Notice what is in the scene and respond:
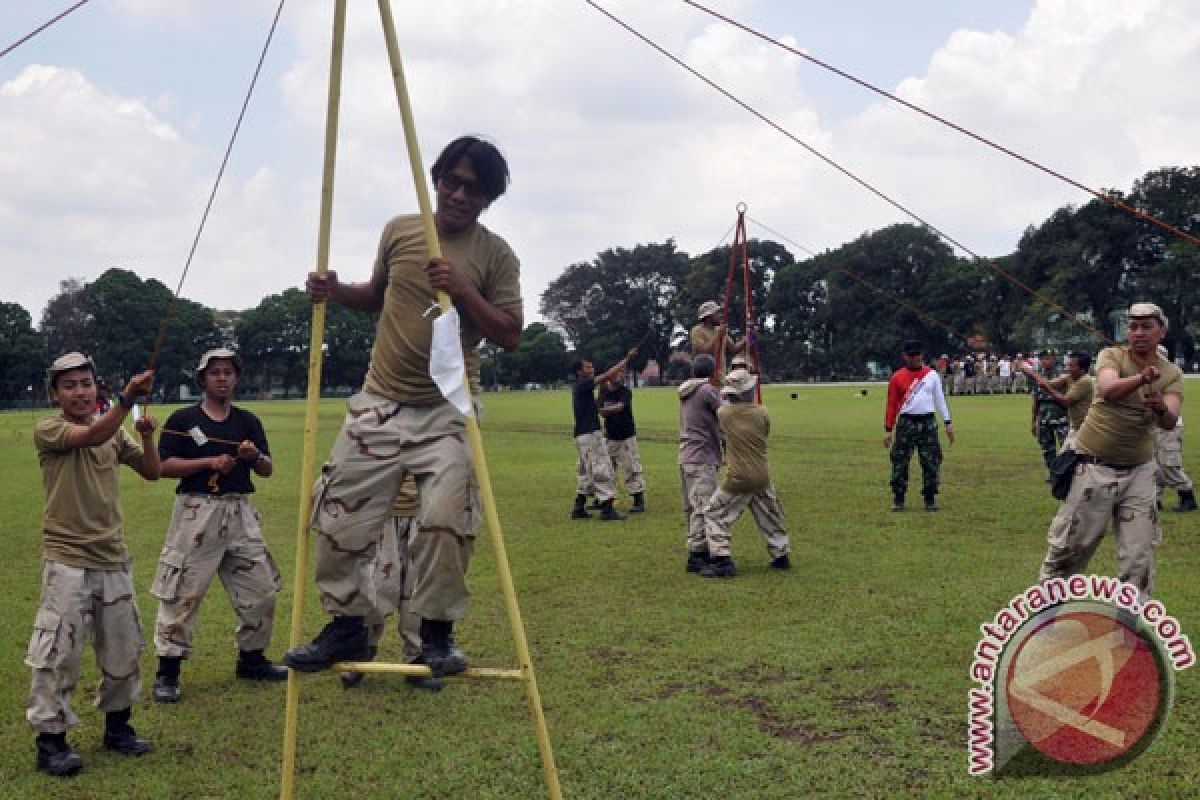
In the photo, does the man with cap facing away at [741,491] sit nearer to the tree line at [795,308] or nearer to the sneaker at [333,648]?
the sneaker at [333,648]

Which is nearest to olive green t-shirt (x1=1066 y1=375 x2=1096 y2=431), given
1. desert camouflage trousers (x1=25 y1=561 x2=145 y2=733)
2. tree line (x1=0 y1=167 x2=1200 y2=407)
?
desert camouflage trousers (x1=25 y1=561 x2=145 y2=733)

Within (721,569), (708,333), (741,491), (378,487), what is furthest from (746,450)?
(378,487)

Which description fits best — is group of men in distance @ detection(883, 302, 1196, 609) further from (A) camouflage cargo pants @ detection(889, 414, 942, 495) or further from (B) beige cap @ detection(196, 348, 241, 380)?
(A) camouflage cargo pants @ detection(889, 414, 942, 495)

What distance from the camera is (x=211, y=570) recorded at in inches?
281

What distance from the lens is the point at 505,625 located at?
8547 millimetres

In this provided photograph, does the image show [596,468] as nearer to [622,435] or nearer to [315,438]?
[622,435]

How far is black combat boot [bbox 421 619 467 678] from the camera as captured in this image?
14.3 ft

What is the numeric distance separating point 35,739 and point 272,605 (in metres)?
1.71

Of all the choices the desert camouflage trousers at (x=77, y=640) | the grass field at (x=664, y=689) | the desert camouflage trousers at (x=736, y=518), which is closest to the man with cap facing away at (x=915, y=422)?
the grass field at (x=664, y=689)

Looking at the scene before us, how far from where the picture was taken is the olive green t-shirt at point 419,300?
462 cm

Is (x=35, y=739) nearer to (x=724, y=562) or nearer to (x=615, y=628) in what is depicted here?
(x=615, y=628)

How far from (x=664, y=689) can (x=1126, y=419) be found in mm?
3763

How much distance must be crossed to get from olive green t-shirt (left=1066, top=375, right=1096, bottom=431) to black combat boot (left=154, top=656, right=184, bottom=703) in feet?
37.3

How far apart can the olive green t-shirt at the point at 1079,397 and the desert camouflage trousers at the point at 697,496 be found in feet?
19.0
